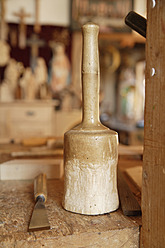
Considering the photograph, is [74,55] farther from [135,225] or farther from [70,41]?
[135,225]

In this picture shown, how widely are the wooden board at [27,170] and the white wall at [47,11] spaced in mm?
3602

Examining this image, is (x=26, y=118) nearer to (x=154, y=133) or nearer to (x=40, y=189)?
A: (x=40, y=189)

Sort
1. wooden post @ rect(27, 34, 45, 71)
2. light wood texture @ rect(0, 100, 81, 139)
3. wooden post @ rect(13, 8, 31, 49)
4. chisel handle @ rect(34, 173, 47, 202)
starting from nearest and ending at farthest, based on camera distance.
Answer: chisel handle @ rect(34, 173, 47, 202) → light wood texture @ rect(0, 100, 81, 139) → wooden post @ rect(13, 8, 31, 49) → wooden post @ rect(27, 34, 45, 71)

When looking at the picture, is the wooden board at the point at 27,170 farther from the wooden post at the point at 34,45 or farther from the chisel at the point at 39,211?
the wooden post at the point at 34,45

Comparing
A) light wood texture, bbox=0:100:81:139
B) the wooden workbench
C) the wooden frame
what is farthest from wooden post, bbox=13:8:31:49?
the wooden workbench

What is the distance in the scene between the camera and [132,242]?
0.47 metres

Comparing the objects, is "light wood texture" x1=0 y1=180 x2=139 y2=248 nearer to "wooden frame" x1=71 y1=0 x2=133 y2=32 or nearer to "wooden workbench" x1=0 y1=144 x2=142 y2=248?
"wooden workbench" x1=0 y1=144 x2=142 y2=248

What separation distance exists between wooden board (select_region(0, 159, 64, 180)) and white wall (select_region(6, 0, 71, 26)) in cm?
360

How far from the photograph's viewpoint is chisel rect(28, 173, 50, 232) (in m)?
0.45

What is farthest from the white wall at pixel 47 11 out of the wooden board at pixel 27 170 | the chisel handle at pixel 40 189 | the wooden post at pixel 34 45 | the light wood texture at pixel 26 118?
the chisel handle at pixel 40 189

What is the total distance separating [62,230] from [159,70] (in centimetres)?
31

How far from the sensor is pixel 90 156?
0.51 m

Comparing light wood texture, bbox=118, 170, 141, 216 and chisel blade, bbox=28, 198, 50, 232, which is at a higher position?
light wood texture, bbox=118, 170, 141, 216

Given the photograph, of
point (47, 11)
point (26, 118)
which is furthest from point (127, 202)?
point (47, 11)
